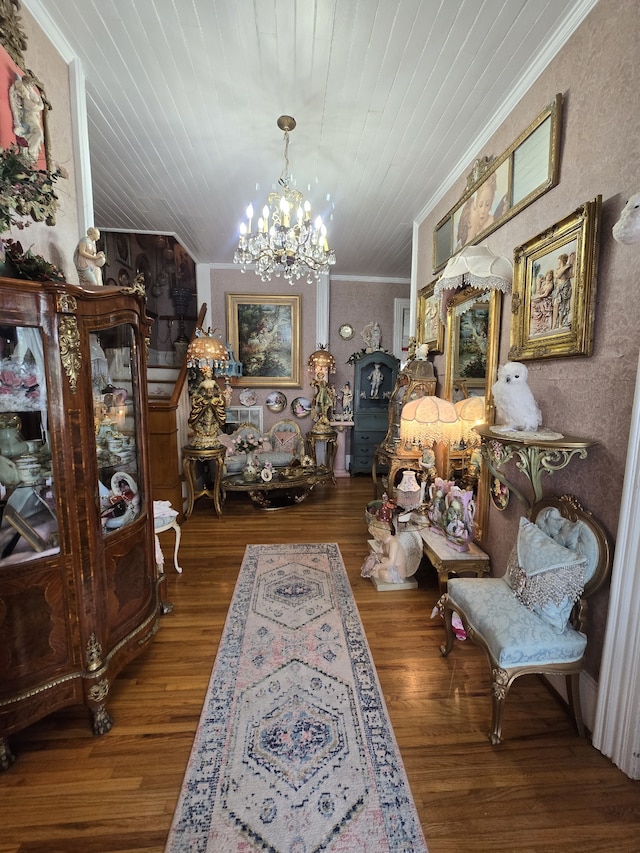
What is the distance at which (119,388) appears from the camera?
205 cm

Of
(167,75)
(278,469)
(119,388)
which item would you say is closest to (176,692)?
(119,388)

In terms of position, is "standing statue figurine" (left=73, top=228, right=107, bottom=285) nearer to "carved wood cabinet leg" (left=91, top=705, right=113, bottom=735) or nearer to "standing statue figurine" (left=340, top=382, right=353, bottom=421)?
"carved wood cabinet leg" (left=91, top=705, right=113, bottom=735)

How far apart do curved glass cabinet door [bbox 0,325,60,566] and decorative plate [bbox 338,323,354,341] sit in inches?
202

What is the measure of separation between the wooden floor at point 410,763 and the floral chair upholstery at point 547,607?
182mm

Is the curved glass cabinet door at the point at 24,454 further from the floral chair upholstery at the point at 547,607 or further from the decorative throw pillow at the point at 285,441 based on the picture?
the decorative throw pillow at the point at 285,441

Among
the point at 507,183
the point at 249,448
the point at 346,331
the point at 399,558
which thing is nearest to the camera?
the point at 507,183

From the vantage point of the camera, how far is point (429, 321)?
154 inches

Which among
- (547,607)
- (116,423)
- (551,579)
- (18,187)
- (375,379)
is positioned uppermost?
(18,187)

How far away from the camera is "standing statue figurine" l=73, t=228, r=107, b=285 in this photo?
6.67ft

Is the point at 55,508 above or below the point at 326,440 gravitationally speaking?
above

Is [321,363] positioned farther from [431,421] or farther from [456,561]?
[456,561]

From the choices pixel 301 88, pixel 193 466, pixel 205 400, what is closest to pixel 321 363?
pixel 205 400

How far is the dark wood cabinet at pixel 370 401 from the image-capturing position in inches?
237

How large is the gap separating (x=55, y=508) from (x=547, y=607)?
2362 millimetres
